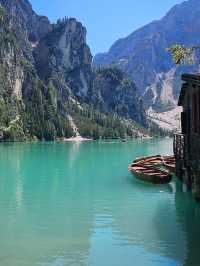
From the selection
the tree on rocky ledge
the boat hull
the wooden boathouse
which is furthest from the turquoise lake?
the tree on rocky ledge

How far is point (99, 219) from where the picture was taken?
3180 cm

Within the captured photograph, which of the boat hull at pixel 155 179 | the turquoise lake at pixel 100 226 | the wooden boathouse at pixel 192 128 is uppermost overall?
the wooden boathouse at pixel 192 128

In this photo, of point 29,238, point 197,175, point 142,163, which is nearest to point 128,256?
point 29,238

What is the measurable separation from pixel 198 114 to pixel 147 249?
566 inches

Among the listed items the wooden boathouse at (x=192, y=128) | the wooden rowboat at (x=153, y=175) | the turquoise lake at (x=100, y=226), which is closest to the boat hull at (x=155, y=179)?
the wooden rowboat at (x=153, y=175)

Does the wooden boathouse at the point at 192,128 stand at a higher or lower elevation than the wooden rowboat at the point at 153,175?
higher

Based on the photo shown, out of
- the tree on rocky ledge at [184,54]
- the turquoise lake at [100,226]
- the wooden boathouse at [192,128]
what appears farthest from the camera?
the wooden boathouse at [192,128]

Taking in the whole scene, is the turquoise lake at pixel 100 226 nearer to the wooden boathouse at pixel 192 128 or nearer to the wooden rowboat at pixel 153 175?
the wooden rowboat at pixel 153 175

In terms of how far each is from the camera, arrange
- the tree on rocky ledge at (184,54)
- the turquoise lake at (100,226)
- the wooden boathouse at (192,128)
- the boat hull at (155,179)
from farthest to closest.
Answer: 1. the boat hull at (155,179)
2. the wooden boathouse at (192,128)
3. the turquoise lake at (100,226)
4. the tree on rocky ledge at (184,54)

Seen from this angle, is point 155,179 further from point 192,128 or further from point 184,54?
point 184,54

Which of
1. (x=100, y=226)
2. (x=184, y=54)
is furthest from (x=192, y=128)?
(x=184, y=54)

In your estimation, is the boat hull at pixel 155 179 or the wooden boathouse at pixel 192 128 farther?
the boat hull at pixel 155 179

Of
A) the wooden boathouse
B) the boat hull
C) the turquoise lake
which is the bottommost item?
the turquoise lake

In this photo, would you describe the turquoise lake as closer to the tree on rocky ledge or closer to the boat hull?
the boat hull
